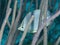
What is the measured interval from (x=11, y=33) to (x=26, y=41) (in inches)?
18.4

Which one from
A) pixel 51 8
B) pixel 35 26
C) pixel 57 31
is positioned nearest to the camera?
pixel 35 26

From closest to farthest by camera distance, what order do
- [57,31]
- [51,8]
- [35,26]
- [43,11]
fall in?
[43,11] → [35,26] → [51,8] → [57,31]

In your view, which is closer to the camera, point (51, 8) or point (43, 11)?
point (43, 11)

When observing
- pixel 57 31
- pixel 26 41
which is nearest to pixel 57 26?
pixel 57 31

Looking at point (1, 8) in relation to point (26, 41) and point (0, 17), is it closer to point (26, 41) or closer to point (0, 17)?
point (0, 17)

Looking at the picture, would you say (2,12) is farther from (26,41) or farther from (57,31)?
(57,31)

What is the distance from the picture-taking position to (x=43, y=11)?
75cm

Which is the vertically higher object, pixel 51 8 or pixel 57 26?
pixel 51 8

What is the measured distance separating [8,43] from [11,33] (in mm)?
42

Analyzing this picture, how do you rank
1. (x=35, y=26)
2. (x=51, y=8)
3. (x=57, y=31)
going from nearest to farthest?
(x=35, y=26) < (x=51, y=8) < (x=57, y=31)

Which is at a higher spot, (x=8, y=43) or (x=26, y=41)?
(x=8, y=43)

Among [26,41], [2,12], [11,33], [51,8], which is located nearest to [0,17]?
[2,12]

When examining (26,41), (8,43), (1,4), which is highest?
(1,4)

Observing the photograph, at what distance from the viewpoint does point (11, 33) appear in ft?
2.52
